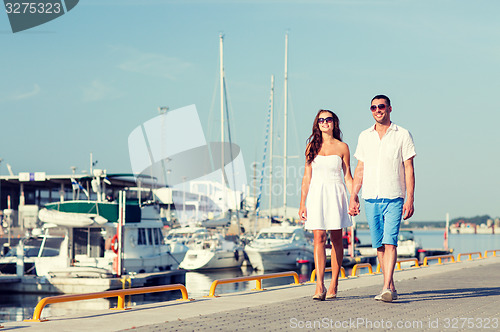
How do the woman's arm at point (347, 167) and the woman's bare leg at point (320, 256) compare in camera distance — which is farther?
the woman's arm at point (347, 167)

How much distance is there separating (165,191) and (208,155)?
6295 millimetres

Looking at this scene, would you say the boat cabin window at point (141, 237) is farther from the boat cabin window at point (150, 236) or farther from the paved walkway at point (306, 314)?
the paved walkway at point (306, 314)

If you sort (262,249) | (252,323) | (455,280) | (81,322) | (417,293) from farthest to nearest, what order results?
(262,249) → (455,280) → (417,293) → (81,322) → (252,323)

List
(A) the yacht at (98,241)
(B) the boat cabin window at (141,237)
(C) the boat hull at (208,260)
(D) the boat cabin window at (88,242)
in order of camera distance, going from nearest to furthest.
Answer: (A) the yacht at (98,241)
(D) the boat cabin window at (88,242)
(B) the boat cabin window at (141,237)
(C) the boat hull at (208,260)

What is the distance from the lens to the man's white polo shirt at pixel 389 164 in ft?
30.1

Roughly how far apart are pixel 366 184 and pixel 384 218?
19.7 inches

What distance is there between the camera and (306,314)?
26.7 ft

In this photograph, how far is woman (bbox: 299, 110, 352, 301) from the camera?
9.42 meters

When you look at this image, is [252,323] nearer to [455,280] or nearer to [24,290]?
[455,280]

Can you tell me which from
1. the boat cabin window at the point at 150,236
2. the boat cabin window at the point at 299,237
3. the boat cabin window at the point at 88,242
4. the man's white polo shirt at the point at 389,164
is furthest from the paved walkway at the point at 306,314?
the boat cabin window at the point at 299,237

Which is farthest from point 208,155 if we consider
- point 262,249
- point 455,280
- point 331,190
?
point 331,190

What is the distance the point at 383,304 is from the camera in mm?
9102

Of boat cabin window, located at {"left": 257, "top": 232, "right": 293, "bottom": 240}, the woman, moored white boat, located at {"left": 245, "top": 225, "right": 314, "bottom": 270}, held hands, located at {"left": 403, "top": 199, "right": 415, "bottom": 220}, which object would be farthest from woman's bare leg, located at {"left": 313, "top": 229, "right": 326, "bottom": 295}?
boat cabin window, located at {"left": 257, "top": 232, "right": 293, "bottom": 240}

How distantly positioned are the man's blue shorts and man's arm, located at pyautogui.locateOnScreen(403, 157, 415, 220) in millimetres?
117
